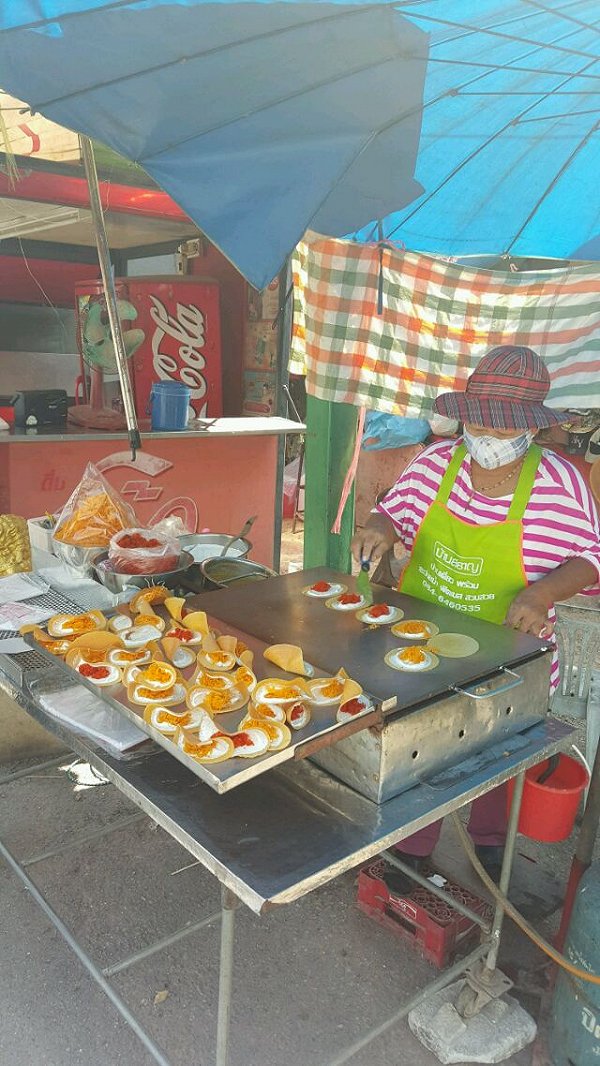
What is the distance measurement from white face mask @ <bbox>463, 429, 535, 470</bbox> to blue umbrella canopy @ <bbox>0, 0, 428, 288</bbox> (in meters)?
0.88

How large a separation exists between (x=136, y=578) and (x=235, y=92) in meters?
1.46

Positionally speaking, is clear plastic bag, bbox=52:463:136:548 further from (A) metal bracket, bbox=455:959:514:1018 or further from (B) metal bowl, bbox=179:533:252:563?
(A) metal bracket, bbox=455:959:514:1018

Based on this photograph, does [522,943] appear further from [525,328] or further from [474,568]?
[525,328]

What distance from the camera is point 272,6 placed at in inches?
69.7

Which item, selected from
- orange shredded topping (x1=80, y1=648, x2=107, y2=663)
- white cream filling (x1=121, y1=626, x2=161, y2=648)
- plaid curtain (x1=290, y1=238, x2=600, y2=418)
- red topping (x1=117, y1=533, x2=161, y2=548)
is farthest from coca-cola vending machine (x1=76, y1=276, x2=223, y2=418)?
orange shredded topping (x1=80, y1=648, x2=107, y2=663)

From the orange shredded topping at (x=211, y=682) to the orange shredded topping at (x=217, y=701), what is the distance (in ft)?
0.08

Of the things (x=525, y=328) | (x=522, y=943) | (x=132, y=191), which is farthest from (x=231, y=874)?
(x=132, y=191)

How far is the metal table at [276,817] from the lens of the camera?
→ 4.81 feet

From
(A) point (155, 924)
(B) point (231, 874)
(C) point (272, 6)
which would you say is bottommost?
(A) point (155, 924)

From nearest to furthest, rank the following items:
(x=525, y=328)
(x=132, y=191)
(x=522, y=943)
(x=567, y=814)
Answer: (x=567, y=814) → (x=522, y=943) → (x=525, y=328) → (x=132, y=191)

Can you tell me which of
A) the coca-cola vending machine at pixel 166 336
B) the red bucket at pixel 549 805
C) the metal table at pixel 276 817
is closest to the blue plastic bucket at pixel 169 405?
the coca-cola vending machine at pixel 166 336

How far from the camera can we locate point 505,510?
2.51 m

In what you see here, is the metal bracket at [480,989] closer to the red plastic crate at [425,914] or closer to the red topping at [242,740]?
the red plastic crate at [425,914]

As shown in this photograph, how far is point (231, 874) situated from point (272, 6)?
1945 mm
